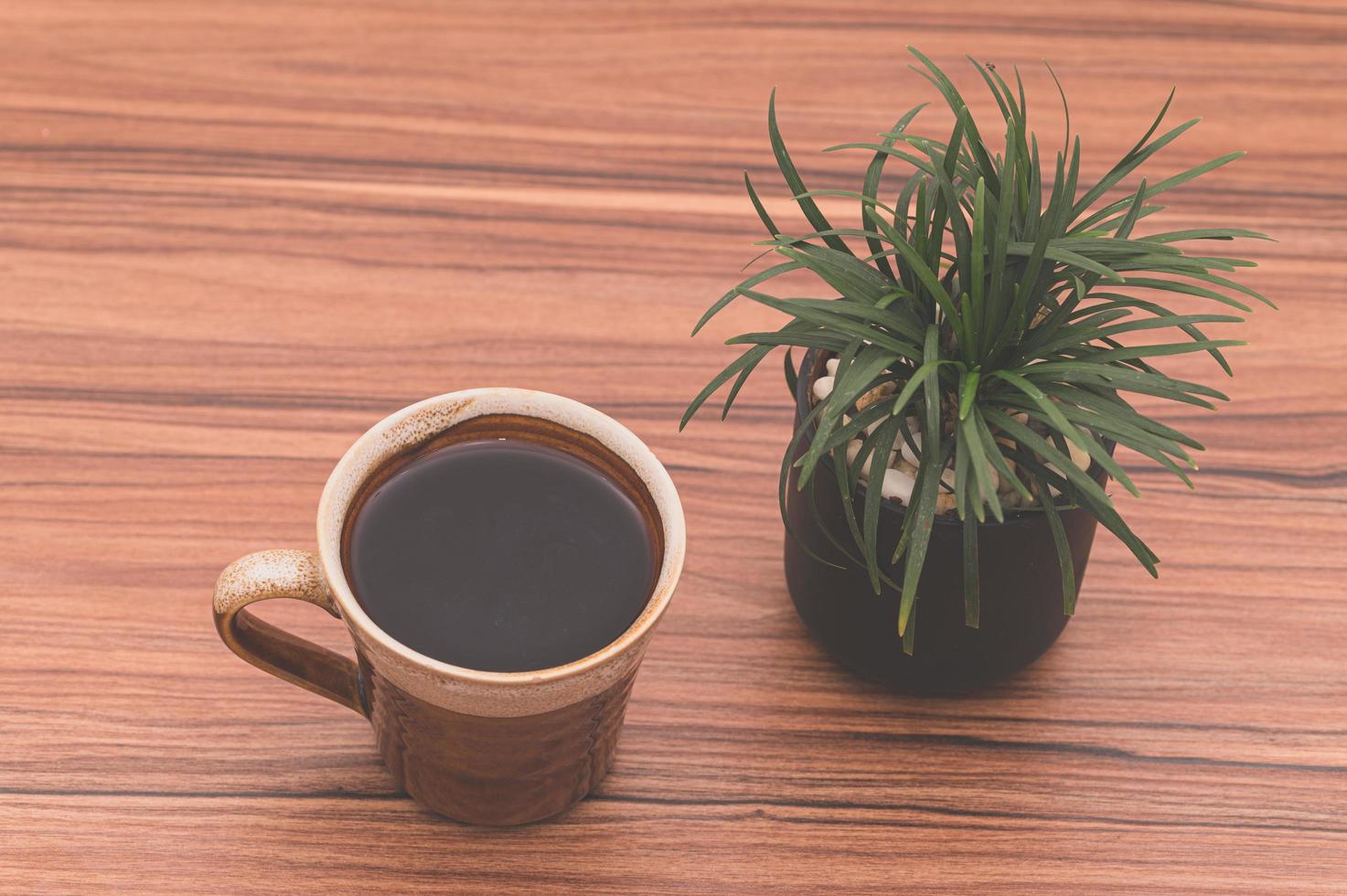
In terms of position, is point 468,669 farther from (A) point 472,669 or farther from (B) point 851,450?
(B) point 851,450

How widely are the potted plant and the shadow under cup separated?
0.06 m

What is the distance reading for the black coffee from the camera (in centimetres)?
52

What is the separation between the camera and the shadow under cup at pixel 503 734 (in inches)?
20.7

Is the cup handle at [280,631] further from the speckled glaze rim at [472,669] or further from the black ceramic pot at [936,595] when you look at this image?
the black ceramic pot at [936,595]

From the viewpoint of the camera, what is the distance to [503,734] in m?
0.52

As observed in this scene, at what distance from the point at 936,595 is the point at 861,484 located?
5 centimetres

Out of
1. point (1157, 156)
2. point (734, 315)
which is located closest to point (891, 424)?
point (734, 315)

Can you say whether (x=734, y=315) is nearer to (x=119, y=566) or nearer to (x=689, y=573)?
(x=689, y=573)

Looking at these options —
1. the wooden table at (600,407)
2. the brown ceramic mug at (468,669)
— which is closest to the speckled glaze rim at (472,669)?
the brown ceramic mug at (468,669)

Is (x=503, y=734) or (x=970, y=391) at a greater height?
(x=970, y=391)

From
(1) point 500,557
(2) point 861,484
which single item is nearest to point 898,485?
(2) point 861,484

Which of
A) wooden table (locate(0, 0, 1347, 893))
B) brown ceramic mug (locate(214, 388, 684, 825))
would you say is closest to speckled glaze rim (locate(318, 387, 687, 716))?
brown ceramic mug (locate(214, 388, 684, 825))

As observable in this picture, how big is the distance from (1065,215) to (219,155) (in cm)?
49

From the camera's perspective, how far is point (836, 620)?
2.02ft
